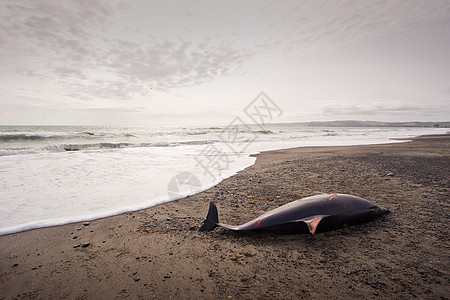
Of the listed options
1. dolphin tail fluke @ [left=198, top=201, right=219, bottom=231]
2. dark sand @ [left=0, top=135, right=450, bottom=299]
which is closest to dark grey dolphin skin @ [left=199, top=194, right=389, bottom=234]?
dolphin tail fluke @ [left=198, top=201, right=219, bottom=231]

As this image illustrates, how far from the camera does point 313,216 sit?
3.16 m

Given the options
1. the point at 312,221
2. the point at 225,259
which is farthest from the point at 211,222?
the point at 312,221

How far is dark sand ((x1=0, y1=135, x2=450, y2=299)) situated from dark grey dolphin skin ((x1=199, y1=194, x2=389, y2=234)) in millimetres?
112

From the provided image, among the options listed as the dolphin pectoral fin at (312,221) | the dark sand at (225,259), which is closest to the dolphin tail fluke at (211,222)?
the dark sand at (225,259)

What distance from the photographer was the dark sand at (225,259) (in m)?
2.13

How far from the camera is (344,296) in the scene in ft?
6.59

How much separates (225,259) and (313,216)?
4.67 ft

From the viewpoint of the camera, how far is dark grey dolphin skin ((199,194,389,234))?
3.07m

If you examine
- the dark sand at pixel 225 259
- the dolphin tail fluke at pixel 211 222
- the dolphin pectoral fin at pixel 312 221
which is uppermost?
the dolphin pectoral fin at pixel 312 221

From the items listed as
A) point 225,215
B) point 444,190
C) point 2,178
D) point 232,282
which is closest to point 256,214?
point 225,215

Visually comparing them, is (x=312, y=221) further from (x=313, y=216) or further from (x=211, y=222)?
(x=211, y=222)

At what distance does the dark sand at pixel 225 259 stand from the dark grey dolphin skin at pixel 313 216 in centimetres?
11

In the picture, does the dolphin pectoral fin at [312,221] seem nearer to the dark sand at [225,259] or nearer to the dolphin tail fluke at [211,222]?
the dark sand at [225,259]

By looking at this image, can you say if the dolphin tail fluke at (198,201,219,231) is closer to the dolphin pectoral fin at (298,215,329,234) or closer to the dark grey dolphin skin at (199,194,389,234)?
the dark grey dolphin skin at (199,194,389,234)
